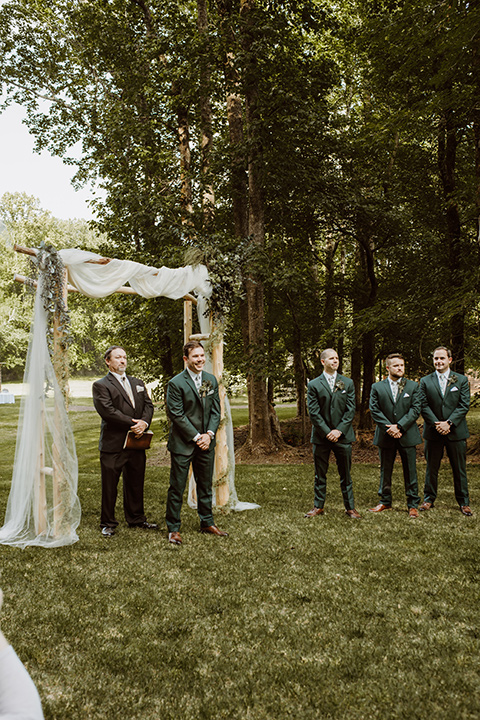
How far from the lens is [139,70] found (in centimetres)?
1280

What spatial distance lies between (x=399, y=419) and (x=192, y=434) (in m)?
2.42

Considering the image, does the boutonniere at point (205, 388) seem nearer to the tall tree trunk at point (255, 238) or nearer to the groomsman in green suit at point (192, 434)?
the groomsman in green suit at point (192, 434)

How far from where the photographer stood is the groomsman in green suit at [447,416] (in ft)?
20.1

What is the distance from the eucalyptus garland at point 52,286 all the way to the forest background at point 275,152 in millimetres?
3752

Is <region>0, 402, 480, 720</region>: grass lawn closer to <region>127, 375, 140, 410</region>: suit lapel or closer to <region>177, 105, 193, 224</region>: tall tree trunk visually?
<region>127, 375, 140, 410</region>: suit lapel

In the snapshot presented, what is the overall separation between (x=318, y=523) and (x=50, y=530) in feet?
9.31

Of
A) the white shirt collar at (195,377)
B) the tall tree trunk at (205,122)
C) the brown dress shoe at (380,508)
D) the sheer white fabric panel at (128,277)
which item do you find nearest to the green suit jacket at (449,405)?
the brown dress shoe at (380,508)

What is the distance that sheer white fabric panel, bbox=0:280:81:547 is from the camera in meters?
5.27

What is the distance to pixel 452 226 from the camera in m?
12.3

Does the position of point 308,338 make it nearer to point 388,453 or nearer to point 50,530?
point 388,453

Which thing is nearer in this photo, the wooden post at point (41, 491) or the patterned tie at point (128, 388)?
the wooden post at point (41, 491)

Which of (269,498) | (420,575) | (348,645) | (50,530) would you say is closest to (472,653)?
A: (348,645)

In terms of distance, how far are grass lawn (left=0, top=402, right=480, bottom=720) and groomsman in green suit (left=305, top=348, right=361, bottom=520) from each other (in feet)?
1.76

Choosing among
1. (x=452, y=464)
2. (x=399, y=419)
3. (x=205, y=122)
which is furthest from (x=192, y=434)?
(x=205, y=122)
